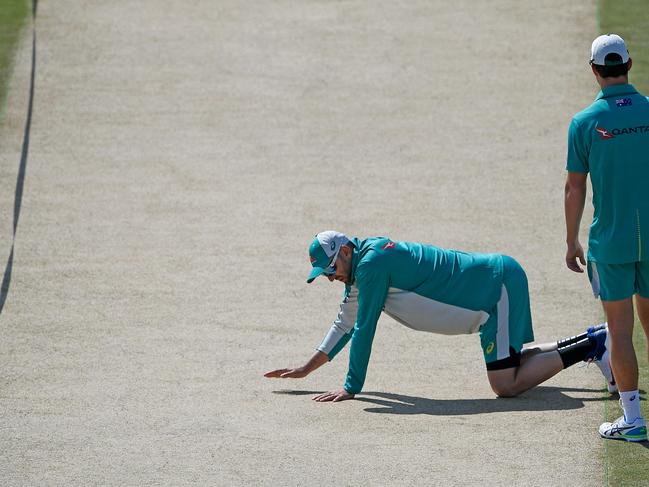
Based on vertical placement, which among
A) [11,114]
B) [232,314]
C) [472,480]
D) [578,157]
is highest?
[11,114]

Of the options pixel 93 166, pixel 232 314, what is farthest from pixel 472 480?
pixel 93 166

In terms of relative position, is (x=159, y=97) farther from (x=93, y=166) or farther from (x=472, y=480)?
(x=472, y=480)

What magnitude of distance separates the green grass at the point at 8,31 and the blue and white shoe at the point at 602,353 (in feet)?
26.9

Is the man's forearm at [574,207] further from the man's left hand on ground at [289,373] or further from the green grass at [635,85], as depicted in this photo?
the man's left hand on ground at [289,373]

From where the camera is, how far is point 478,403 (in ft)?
25.8

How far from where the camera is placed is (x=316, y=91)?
13992mm

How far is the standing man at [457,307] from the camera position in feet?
25.3

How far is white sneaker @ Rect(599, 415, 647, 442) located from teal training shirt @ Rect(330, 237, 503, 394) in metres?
1.29

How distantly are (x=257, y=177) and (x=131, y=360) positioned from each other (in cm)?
387

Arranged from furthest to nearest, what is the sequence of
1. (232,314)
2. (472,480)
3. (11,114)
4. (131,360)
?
1. (11,114)
2. (232,314)
3. (131,360)
4. (472,480)

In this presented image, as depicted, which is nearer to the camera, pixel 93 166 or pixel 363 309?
pixel 363 309

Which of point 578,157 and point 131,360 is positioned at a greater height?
point 578,157

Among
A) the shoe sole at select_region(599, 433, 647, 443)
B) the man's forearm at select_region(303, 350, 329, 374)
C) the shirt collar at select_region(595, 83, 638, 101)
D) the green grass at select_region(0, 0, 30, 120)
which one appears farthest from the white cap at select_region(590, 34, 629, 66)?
the green grass at select_region(0, 0, 30, 120)

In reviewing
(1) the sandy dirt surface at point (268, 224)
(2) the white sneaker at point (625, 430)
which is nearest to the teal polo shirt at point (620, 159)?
(2) the white sneaker at point (625, 430)
